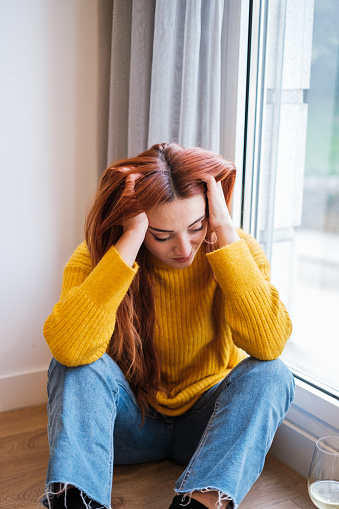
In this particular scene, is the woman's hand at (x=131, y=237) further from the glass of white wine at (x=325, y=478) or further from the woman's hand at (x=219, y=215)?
the glass of white wine at (x=325, y=478)

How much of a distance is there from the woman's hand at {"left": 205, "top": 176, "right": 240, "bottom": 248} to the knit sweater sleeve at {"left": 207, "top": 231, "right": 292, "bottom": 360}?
0.11ft

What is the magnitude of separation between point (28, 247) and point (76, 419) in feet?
3.15

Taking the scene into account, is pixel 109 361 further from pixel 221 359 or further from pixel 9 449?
pixel 9 449

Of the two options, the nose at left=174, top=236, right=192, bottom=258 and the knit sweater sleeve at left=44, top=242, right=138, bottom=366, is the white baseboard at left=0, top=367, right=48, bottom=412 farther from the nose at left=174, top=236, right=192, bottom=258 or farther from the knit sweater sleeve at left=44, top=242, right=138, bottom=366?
the nose at left=174, top=236, right=192, bottom=258

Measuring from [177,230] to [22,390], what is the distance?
1.14m

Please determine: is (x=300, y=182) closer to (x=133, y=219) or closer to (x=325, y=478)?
(x=133, y=219)

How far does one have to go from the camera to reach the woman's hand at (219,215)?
1330 millimetres

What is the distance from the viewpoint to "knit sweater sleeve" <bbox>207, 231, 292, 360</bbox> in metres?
1.30

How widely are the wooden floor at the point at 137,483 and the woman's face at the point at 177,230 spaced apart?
0.64 meters

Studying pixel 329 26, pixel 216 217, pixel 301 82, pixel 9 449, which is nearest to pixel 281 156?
pixel 301 82

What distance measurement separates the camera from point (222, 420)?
1.22m

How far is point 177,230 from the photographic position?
1268mm

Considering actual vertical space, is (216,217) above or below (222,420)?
above

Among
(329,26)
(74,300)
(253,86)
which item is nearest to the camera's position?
(74,300)
